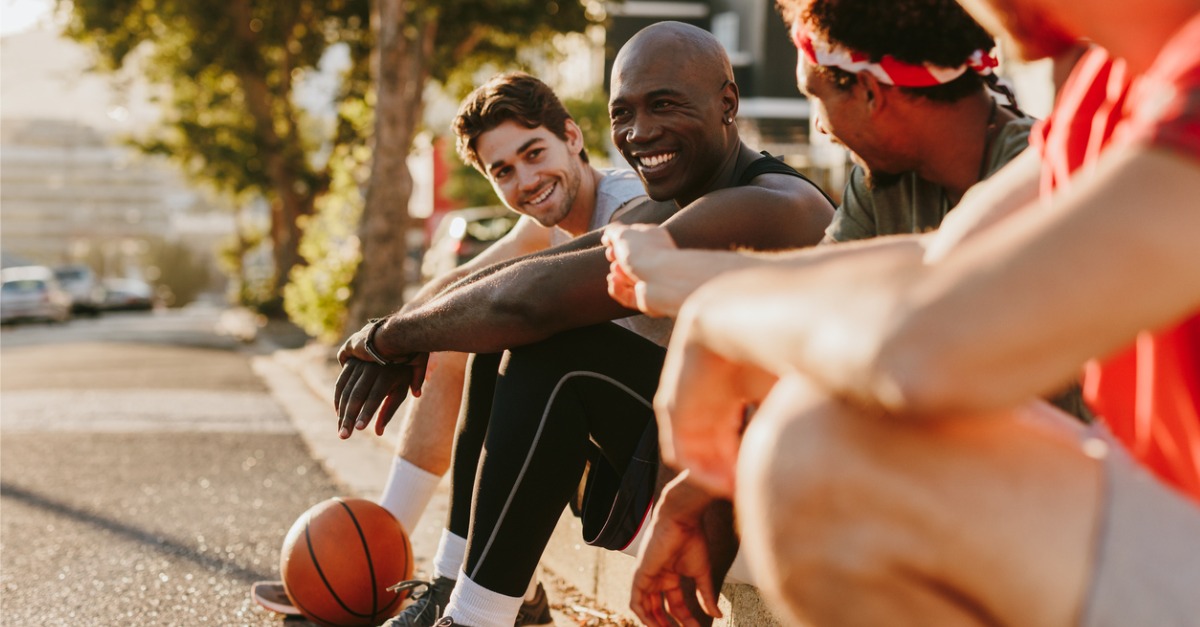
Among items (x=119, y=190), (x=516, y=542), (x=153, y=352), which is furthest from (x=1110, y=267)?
(x=119, y=190)

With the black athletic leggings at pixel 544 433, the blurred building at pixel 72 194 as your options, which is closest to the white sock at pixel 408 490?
the black athletic leggings at pixel 544 433

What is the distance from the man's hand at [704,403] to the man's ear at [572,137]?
2.50 meters

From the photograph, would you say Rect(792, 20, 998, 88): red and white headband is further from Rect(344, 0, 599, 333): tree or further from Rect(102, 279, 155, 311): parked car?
Rect(102, 279, 155, 311): parked car

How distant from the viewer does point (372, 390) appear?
291 cm

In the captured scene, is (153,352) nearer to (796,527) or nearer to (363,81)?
(363,81)

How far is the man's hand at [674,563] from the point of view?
1.98 m

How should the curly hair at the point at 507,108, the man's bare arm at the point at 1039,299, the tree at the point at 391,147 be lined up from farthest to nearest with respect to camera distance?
the tree at the point at 391,147
the curly hair at the point at 507,108
the man's bare arm at the point at 1039,299

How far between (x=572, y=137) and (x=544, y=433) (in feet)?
5.63

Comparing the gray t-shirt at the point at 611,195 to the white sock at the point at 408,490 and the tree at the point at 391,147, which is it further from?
the tree at the point at 391,147

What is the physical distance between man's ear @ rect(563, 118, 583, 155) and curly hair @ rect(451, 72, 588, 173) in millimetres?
17

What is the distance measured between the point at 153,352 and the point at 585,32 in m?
7.85

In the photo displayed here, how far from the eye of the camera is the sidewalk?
2775 millimetres

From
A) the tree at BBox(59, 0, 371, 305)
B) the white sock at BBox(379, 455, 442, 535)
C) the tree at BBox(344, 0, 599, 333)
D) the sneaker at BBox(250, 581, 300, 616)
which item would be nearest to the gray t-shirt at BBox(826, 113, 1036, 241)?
the white sock at BBox(379, 455, 442, 535)

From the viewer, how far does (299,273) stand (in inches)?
685
